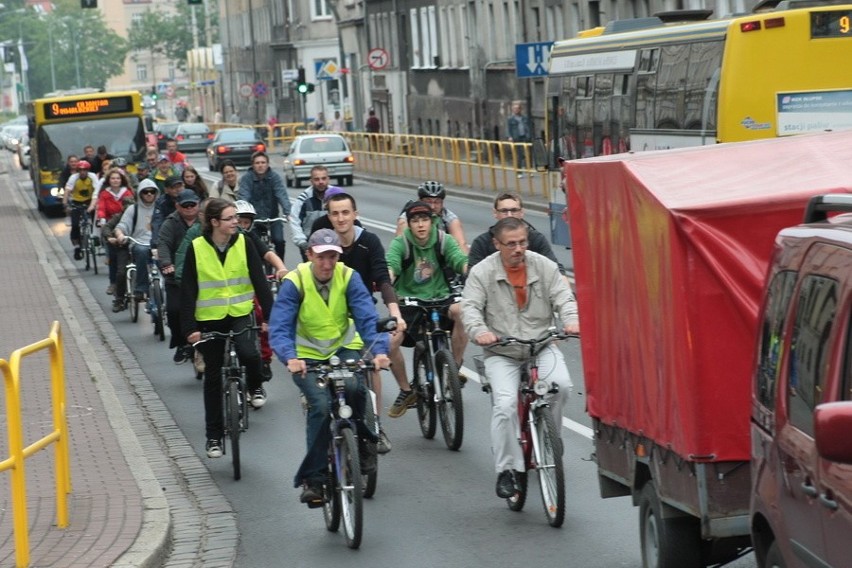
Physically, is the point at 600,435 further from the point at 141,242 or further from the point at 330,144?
the point at 330,144

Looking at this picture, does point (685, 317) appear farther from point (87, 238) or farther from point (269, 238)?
point (87, 238)

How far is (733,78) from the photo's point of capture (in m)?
18.2

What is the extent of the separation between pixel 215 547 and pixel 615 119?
13872 millimetres

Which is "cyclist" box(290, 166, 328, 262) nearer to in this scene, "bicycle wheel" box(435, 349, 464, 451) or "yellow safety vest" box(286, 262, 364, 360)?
"bicycle wheel" box(435, 349, 464, 451)

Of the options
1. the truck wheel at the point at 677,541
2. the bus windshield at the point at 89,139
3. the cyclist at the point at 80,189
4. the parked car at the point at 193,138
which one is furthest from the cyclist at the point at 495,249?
the parked car at the point at 193,138

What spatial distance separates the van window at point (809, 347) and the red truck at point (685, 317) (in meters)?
0.77

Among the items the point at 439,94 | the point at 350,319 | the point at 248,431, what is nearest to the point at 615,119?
the point at 248,431

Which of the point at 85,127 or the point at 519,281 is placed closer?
the point at 519,281

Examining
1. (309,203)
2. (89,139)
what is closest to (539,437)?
(309,203)

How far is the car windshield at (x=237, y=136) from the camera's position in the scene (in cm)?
6475

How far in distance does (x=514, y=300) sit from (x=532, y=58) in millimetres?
23654

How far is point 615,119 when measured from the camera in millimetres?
22594

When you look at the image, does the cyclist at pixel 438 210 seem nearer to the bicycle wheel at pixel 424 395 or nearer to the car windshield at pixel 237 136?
the bicycle wheel at pixel 424 395

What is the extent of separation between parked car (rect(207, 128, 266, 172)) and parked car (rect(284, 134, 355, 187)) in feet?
37.1
